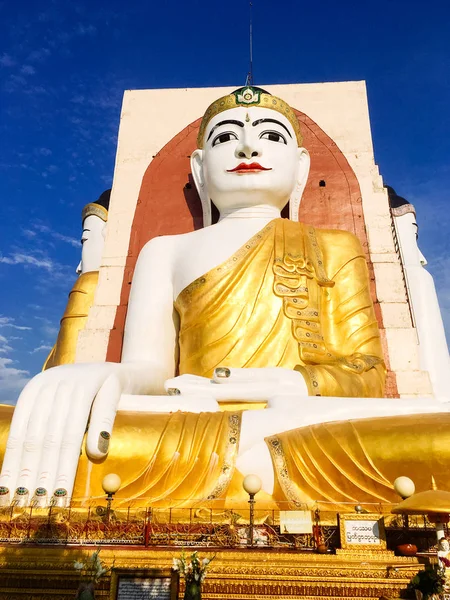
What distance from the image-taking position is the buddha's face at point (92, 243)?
249 inches

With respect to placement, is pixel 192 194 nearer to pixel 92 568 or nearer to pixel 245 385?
pixel 245 385

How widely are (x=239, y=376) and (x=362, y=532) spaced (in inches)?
64.1

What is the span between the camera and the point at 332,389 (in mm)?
3486

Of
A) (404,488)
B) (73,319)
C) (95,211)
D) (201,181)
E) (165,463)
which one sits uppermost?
(95,211)

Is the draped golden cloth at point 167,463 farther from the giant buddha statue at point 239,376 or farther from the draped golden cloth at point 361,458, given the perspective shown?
the draped golden cloth at point 361,458

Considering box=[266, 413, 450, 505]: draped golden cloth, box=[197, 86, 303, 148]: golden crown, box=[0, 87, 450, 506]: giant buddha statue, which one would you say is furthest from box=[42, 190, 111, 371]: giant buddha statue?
box=[266, 413, 450, 505]: draped golden cloth

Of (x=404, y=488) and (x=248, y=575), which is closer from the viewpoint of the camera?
(x=248, y=575)

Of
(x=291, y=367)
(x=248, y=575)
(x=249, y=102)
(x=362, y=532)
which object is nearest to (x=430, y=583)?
(x=362, y=532)

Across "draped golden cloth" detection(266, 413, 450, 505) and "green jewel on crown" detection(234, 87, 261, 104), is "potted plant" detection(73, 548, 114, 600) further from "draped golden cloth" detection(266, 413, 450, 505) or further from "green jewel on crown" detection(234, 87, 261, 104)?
"green jewel on crown" detection(234, 87, 261, 104)

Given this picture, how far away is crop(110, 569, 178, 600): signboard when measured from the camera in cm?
165

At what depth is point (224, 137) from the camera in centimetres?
479

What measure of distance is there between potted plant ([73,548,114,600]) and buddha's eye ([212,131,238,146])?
371 cm

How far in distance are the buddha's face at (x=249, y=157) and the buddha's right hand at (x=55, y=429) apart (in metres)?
2.24

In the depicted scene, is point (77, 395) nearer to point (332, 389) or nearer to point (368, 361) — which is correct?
point (332, 389)
